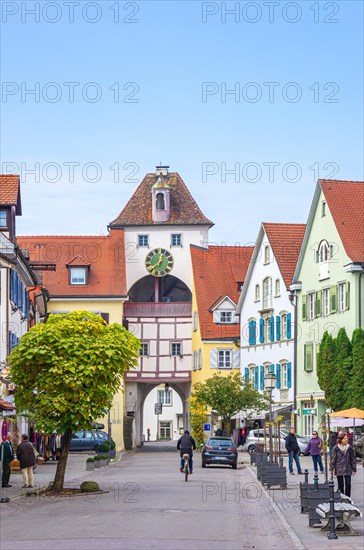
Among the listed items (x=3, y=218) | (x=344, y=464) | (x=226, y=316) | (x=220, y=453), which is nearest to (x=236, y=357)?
(x=226, y=316)

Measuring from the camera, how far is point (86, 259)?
8594 cm

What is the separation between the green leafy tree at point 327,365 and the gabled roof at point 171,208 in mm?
28274

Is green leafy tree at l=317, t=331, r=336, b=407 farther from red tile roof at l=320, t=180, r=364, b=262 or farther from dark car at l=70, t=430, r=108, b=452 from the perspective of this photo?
dark car at l=70, t=430, r=108, b=452

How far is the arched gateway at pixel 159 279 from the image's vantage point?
8431cm

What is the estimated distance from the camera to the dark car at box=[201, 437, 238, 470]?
48.6 meters

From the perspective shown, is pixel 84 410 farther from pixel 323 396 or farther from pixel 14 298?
pixel 323 396

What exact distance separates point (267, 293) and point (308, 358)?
9.45m

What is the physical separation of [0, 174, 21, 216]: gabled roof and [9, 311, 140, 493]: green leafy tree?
1798cm

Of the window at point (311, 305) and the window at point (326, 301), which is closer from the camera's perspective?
the window at point (326, 301)

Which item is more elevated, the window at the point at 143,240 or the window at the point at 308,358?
the window at the point at 143,240

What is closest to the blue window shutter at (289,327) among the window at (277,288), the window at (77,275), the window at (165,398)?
the window at (277,288)

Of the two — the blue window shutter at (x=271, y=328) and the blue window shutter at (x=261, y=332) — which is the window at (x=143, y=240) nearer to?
the blue window shutter at (x=261, y=332)

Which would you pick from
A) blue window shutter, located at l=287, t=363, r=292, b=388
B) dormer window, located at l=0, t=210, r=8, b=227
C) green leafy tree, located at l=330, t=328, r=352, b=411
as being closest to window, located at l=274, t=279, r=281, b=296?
blue window shutter, located at l=287, t=363, r=292, b=388

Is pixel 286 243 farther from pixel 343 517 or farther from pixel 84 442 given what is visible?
pixel 343 517
